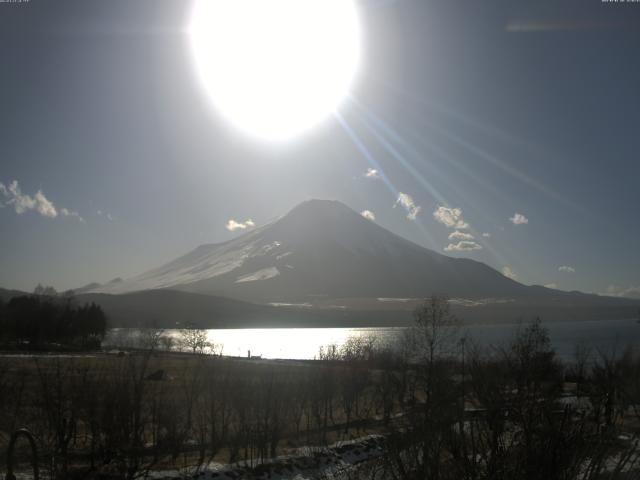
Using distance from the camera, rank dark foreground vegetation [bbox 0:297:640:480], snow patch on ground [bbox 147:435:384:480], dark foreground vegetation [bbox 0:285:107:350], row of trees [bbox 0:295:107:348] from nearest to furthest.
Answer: dark foreground vegetation [bbox 0:297:640:480]
snow patch on ground [bbox 147:435:384:480]
dark foreground vegetation [bbox 0:285:107:350]
row of trees [bbox 0:295:107:348]

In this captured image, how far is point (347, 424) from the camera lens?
30016mm

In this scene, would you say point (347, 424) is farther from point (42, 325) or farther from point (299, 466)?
point (42, 325)

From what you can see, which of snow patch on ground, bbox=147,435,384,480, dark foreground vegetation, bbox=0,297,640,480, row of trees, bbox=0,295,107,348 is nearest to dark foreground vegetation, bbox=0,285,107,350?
row of trees, bbox=0,295,107,348

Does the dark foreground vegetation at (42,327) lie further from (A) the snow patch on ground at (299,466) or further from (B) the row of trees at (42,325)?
(A) the snow patch on ground at (299,466)

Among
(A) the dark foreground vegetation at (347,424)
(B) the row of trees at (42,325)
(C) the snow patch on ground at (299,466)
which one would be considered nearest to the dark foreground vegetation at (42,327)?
(B) the row of trees at (42,325)

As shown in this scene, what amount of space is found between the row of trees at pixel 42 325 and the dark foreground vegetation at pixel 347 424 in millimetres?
41211

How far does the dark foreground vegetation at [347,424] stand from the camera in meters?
5.12

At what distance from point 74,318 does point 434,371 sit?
3444 inches

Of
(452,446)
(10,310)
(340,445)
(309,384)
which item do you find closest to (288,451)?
(340,445)

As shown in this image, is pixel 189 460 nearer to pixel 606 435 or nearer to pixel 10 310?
pixel 606 435

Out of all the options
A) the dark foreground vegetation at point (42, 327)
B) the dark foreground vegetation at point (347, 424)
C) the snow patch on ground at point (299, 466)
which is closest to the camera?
the dark foreground vegetation at point (347, 424)

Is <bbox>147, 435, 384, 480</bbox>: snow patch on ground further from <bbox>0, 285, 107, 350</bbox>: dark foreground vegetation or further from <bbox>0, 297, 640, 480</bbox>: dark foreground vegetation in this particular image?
<bbox>0, 285, 107, 350</bbox>: dark foreground vegetation

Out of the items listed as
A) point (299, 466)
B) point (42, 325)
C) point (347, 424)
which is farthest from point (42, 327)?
point (299, 466)

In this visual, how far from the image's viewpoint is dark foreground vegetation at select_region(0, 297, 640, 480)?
5.12m
